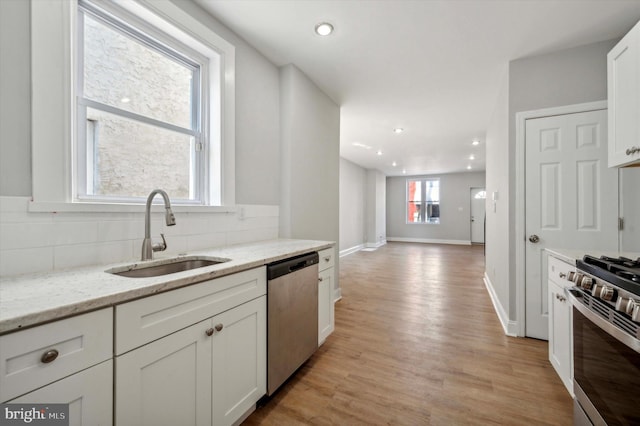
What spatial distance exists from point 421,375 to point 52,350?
6.77 ft

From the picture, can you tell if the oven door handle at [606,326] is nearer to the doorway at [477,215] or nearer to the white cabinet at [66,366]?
the white cabinet at [66,366]

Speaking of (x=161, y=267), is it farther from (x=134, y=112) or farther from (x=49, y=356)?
(x=134, y=112)

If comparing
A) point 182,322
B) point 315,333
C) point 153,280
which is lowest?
point 315,333

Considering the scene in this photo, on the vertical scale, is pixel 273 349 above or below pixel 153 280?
below

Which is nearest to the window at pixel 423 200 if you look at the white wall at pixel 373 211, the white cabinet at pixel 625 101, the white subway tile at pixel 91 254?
the white wall at pixel 373 211

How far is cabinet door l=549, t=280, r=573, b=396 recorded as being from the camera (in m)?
1.55

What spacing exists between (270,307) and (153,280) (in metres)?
0.73

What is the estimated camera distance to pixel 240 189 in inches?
91.2

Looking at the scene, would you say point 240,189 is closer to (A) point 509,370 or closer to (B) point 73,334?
(B) point 73,334

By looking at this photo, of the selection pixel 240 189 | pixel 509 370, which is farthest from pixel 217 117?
pixel 509 370

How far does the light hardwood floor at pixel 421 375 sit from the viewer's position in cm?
156

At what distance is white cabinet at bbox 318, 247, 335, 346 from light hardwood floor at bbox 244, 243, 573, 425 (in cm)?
20

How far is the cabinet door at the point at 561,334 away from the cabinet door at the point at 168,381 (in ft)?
6.33

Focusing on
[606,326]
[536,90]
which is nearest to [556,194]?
[536,90]
